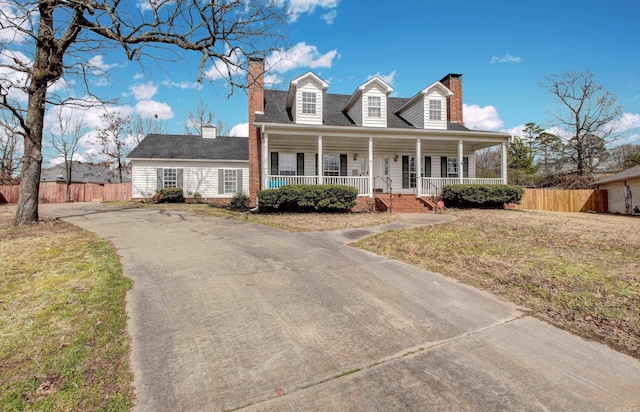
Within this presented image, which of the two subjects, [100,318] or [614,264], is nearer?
[100,318]

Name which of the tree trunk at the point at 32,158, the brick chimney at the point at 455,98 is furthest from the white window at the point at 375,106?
the tree trunk at the point at 32,158

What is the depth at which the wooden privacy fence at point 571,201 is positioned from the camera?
1967cm

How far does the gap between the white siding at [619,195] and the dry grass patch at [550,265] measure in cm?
1223

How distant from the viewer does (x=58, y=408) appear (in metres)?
2.00

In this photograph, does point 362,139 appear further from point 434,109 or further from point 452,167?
point 452,167

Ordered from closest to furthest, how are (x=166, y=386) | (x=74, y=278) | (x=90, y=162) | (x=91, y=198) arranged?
(x=166, y=386) → (x=74, y=278) → (x=91, y=198) → (x=90, y=162)

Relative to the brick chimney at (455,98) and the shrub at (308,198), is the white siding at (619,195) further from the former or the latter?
the shrub at (308,198)

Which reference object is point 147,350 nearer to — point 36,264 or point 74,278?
point 74,278

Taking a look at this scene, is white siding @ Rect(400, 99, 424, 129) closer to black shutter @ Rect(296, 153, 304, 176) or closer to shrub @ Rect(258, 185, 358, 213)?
black shutter @ Rect(296, 153, 304, 176)

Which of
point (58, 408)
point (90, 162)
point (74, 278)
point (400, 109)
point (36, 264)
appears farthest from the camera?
point (90, 162)

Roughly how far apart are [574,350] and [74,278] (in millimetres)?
6287

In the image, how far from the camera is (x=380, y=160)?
18.0m

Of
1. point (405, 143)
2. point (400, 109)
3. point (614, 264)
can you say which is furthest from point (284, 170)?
point (614, 264)

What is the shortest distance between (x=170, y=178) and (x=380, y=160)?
15094 millimetres
